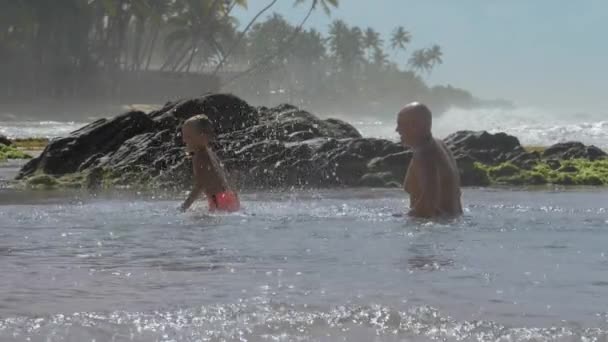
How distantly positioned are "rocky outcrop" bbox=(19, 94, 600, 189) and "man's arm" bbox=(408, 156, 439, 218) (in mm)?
5647

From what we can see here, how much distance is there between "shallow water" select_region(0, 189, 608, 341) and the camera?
3699 millimetres

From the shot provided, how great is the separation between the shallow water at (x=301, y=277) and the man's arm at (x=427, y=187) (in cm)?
21

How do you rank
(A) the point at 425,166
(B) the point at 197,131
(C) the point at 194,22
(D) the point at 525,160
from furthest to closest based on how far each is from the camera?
(C) the point at 194,22 < (D) the point at 525,160 < (B) the point at 197,131 < (A) the point at 425,166

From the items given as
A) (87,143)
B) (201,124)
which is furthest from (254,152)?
(201,124)

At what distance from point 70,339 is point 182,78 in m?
72.0

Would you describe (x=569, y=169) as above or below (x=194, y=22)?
below

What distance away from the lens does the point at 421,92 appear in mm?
174125

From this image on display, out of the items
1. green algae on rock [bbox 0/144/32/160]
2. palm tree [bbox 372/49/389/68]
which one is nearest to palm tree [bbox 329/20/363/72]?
palm tree [bbox 372/49/389/68]

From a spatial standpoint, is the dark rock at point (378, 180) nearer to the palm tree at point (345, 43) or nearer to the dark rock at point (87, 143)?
the dark rock at point (87, 143)

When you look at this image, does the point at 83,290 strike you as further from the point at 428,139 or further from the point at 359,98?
the point at 359,98

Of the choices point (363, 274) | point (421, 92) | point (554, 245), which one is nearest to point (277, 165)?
point (554, 245)

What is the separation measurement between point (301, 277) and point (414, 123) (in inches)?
119

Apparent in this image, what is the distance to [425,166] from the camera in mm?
7617

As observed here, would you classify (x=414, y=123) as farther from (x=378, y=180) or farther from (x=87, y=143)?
(x=87, y=143)
